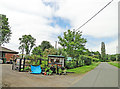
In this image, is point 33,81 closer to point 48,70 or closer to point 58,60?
point 48,70

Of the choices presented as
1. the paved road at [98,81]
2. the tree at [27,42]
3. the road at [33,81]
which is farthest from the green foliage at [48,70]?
the tree at [27,42]

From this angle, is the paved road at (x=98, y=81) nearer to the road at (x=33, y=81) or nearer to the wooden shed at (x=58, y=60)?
the road at (x=33, y=81)

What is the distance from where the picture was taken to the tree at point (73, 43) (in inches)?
870

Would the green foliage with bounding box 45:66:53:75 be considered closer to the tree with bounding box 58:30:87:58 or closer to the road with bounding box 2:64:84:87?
the road with bounding box 2:64:84:87

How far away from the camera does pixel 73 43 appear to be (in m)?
21.8

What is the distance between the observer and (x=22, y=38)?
6994 centimetres

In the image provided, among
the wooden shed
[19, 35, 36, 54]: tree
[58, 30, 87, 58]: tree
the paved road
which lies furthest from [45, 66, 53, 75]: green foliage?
[19, 35, 36, 54]: tree

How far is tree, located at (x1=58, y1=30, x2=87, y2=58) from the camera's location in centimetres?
2210

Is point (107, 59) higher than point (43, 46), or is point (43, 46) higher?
point (43, 46)

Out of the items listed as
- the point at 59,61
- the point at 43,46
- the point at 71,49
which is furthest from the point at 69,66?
the point at 43,46

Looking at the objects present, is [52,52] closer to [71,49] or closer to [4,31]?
[71,49]

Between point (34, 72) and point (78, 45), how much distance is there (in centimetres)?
1326

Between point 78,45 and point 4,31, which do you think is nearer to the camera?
point 78,45

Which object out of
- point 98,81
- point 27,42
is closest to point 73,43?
point 98,81
